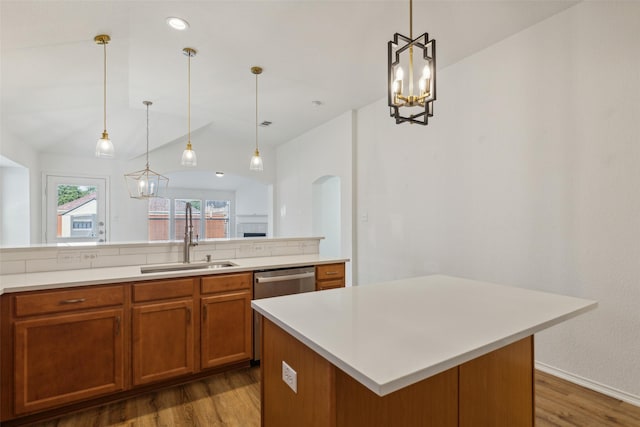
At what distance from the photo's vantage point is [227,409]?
2.15 meters

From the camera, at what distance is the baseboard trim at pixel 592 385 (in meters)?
2.18

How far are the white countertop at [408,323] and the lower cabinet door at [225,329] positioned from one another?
1107 millimetres

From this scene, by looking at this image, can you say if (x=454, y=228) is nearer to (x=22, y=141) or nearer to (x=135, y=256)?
(x=135, y=256)

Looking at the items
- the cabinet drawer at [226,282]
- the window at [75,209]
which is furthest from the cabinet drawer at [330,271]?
the window at [75,209]

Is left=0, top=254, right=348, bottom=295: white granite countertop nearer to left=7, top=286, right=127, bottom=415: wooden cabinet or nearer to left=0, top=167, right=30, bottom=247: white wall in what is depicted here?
left=7, top=286, right=127, bottom=415: wooden cabinet

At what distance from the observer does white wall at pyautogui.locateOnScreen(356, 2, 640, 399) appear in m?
2.21

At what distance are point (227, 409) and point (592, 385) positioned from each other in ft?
8.34

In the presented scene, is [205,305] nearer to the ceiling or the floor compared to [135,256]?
nearer to the floor

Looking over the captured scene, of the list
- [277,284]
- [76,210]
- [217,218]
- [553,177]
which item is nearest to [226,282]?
[277,284]

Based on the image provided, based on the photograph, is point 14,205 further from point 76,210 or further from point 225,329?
point 225,329

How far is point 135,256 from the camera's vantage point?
2777mm

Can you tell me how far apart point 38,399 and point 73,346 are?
1.06ft

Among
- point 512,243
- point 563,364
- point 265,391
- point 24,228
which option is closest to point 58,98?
point 24,228

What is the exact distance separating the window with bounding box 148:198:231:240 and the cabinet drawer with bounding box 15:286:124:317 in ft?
22.2
